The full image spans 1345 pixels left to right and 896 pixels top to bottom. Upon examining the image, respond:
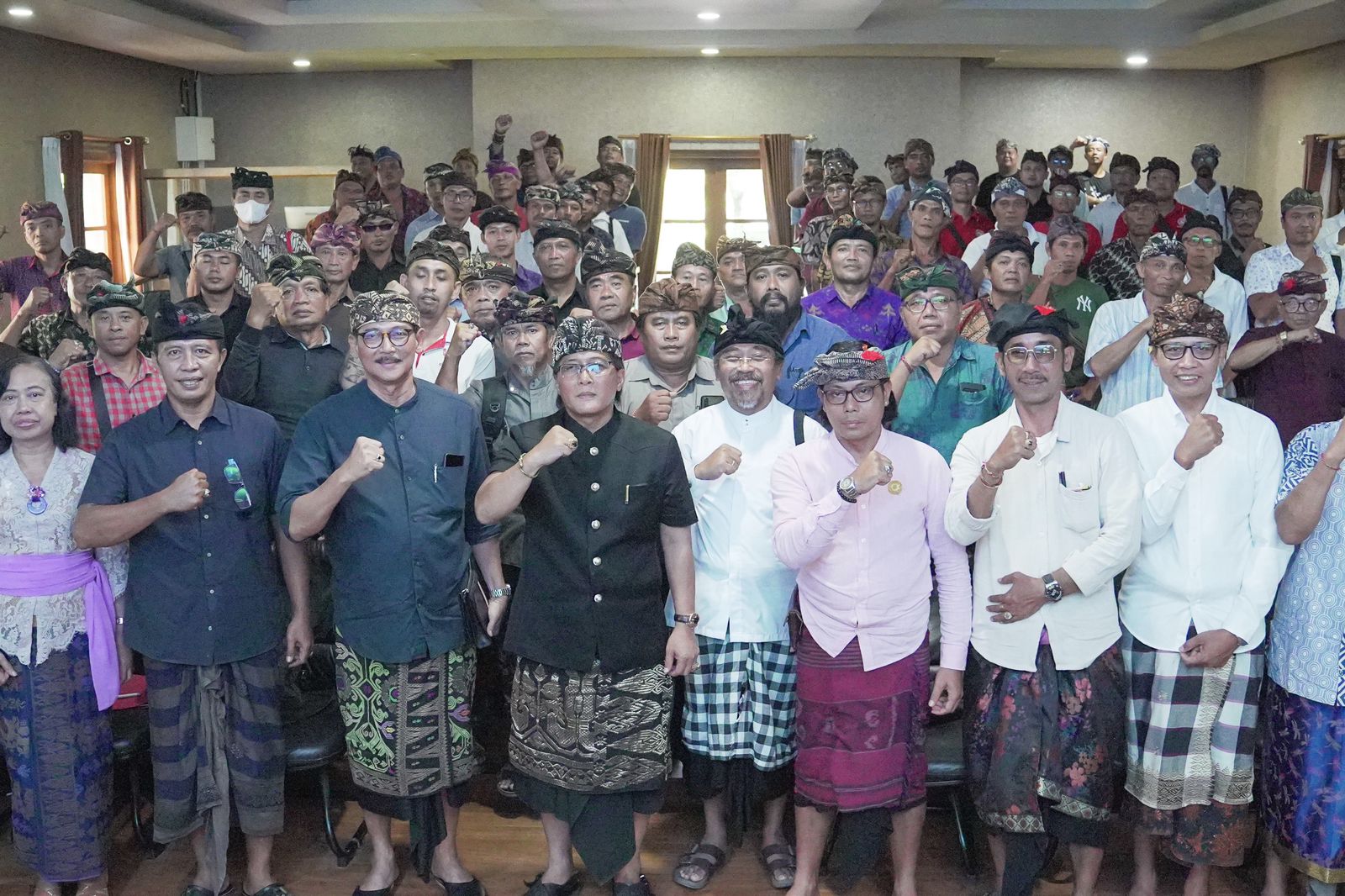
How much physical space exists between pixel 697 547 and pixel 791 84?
907 centimetres

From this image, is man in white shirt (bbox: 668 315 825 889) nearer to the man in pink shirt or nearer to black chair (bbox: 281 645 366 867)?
the man in pink shirt

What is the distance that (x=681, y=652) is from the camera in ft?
10.9

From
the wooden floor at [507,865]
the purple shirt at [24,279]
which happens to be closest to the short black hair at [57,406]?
the wooden floor at [507,865]

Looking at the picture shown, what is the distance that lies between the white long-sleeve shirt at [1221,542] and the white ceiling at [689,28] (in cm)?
642

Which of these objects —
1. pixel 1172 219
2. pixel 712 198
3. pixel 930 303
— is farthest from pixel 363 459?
pixel 712 198

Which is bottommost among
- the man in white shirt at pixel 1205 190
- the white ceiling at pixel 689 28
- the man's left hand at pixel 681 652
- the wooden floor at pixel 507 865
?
A: the wooden floor at pixel 507 865

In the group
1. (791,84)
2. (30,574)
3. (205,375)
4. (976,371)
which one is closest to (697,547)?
(976,371)

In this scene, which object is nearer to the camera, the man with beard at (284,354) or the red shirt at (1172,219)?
the man with beard at (284,354)

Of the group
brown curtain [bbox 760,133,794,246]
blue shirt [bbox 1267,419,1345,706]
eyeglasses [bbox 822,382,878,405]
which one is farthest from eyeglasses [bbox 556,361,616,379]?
brown curtain [bbox 760,133,794,246]

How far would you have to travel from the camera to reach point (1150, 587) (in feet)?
10.8

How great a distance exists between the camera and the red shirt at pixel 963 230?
6.95 metres

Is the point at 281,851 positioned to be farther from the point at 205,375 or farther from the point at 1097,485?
the point at 1097,485

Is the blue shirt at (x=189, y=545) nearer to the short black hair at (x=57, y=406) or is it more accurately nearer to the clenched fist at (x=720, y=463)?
the short black hair at (x=57, y=406)

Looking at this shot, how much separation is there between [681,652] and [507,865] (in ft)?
3.20
